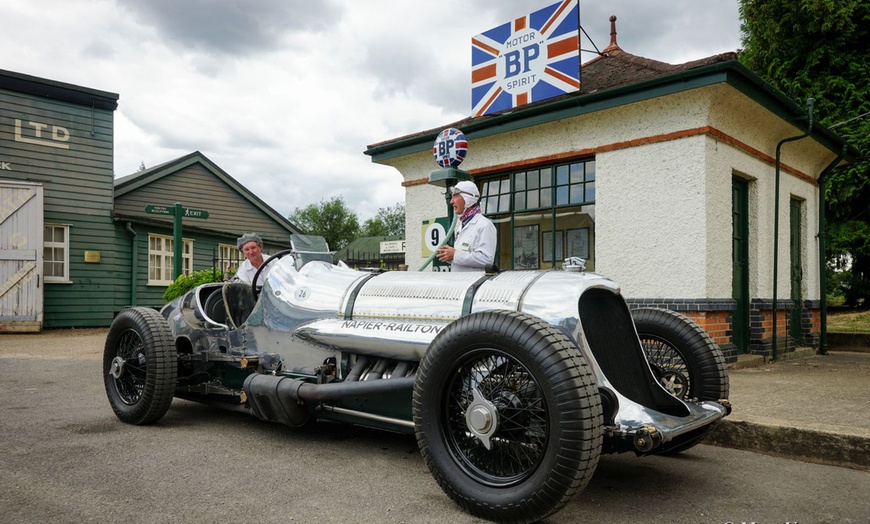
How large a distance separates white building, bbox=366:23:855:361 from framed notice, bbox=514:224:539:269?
0.02 meters

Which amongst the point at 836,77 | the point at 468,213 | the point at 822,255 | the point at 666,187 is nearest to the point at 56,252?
the point at 468,213

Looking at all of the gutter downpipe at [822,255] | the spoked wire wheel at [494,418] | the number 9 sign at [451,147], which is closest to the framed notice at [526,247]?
the number 9 sign at [451,147]

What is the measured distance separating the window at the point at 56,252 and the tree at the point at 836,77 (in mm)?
17390

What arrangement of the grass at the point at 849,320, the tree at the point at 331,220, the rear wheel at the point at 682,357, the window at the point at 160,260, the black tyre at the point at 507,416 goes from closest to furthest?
the black tyre at the point at 507,416
the rear wheel at the point at 682,357
the grass at the point at 849,320
the window at the point at 160,260
the tree at the point at 331,220

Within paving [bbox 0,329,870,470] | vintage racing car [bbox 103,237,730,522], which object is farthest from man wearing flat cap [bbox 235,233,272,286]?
paving [bbox 0,329,870,470]

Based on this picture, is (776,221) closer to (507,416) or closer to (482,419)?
(507,416)

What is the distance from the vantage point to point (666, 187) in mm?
6852

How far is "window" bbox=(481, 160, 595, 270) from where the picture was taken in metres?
7.76

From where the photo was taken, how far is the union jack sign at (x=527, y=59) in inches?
304

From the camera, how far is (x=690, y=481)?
331 cm

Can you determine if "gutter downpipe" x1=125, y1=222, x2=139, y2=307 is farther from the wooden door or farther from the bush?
the bush

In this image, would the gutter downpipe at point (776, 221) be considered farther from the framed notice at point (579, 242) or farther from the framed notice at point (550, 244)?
the framed notice at point (550, 244)

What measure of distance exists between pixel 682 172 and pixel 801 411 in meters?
3.03

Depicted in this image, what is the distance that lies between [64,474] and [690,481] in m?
3.41
